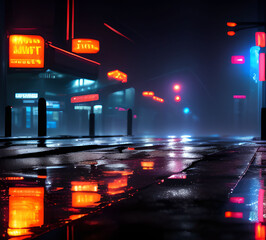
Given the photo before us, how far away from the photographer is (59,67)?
41.0 meters

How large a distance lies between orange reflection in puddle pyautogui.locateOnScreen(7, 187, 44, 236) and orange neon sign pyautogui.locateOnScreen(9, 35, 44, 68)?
3384 cm

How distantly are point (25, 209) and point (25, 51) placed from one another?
35932 mm

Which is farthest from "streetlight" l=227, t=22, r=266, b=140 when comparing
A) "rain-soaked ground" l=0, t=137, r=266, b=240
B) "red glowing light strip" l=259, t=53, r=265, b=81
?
"rain-soaked ground" l=0, t=137, r=266, b=240

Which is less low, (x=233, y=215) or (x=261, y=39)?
(x=261, y=39)

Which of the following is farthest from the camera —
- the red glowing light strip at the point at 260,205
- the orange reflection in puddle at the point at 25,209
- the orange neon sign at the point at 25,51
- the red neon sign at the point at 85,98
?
the red neon sign at the point at 85,98

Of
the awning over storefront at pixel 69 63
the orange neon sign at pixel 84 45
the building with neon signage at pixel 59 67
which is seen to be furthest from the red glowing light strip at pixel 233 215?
the orange neon sign at pixel 84 45

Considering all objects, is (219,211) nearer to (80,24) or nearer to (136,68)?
(80,24)

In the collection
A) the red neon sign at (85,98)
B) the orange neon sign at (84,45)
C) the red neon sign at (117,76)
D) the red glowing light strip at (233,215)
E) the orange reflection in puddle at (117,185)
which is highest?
the orange neon sign at (84,45)

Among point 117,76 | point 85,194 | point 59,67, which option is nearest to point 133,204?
point 85,194

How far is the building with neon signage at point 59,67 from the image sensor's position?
38.4 m

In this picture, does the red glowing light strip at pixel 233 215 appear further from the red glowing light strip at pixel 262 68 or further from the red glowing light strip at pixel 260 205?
the red glowing light strip at pixel 262 68

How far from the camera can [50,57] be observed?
129ft

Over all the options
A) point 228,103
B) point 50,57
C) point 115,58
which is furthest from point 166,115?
point 50,57

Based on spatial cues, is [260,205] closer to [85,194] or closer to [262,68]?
[85,194]
